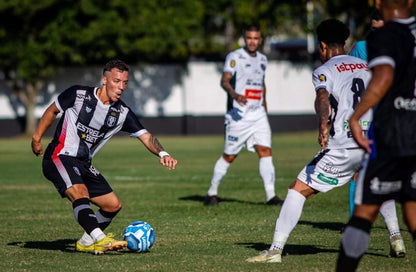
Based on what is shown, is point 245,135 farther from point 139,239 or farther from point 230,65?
point 139,239

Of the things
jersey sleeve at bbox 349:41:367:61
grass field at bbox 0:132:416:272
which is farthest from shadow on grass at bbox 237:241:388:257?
jersey sleeve at bbox 349:41:367:61

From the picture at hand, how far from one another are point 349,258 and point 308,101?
34177 millimetres

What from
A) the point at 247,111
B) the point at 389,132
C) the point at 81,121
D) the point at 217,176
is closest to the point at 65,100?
the point at 81,121

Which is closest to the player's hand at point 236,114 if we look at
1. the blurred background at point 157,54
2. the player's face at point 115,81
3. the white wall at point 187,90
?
the player's face at point 115,81

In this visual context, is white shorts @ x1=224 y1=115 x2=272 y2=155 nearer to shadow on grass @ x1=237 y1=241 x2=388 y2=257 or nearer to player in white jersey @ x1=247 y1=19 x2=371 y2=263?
shadow on grass @ x1=237 y1=241 x2=388 y2=257

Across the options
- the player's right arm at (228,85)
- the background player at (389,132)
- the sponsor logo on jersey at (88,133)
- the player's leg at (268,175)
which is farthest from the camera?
the player's leg at (268,175)

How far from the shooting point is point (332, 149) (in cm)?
741

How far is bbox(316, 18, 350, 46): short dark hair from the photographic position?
7.49 metres

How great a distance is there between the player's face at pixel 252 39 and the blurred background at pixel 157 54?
21.6 meters

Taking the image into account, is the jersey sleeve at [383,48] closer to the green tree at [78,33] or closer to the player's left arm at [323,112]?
the player's left arm at [323,112]

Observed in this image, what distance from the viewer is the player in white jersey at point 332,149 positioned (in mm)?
7367

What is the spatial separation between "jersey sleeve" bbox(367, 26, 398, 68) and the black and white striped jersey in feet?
11.4

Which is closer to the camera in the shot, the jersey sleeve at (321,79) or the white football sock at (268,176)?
the jersey sleeve at (321,79)

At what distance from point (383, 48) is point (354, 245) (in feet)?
4.35
